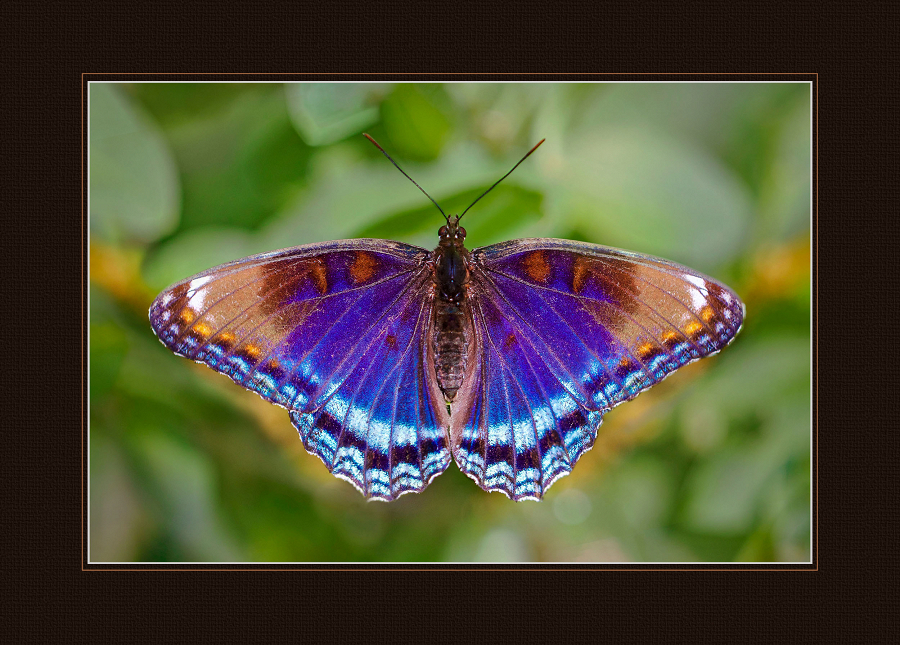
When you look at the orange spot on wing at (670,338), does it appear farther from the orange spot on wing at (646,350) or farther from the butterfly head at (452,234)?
the butterfly head at (452,234)

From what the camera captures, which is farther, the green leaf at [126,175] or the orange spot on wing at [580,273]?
the green leaf at [126,175]

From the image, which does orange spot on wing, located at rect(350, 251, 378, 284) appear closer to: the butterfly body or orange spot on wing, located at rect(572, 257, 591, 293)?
the butterfly body

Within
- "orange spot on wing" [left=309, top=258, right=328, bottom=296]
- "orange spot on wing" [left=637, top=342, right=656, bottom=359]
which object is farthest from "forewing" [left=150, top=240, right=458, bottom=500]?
"orange spot on wing" [left=637, top=342, right=656, bottom=359]

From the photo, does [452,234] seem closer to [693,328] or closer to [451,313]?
[451,313]

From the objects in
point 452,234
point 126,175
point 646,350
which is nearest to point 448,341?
point 452,234

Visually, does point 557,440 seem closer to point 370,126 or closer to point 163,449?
point 370,126

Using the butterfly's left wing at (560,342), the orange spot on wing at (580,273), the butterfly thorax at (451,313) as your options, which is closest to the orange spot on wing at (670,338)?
the butterfly's left wing at (560,342)
